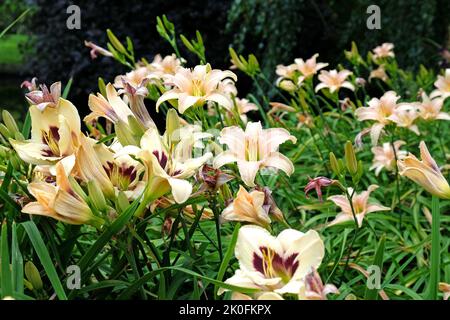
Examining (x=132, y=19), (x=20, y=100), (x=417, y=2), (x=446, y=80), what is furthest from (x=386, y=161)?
(x=20, y=100)

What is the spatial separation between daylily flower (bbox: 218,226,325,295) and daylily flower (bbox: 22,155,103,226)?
184 mm

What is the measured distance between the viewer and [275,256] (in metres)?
0.70

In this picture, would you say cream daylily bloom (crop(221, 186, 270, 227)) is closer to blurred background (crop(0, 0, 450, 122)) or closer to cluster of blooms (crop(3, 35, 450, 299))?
cluster of blooms (crop(3, 35, 450, 299))

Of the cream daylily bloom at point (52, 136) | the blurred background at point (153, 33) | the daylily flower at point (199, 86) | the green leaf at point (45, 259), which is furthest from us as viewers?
the blurred background at point (153, 33)

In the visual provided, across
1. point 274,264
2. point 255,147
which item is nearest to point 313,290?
point 274,264

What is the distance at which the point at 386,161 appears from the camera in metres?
1.59

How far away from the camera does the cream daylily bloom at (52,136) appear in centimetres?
81

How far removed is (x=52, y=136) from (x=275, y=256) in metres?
0.36

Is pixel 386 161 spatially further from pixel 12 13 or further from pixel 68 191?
pixel 12 13

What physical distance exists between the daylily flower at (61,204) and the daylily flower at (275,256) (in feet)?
0.60

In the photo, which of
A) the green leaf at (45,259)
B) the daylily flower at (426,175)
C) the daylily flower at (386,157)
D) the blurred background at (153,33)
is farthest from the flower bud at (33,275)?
the blurred background at (153,33)

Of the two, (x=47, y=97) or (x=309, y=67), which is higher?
(x=47, y=97)

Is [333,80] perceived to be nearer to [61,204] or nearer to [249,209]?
[249,209]

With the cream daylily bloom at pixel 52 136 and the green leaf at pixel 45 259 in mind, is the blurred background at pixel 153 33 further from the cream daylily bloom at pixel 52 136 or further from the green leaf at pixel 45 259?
the green leaf at pixel 45 259
